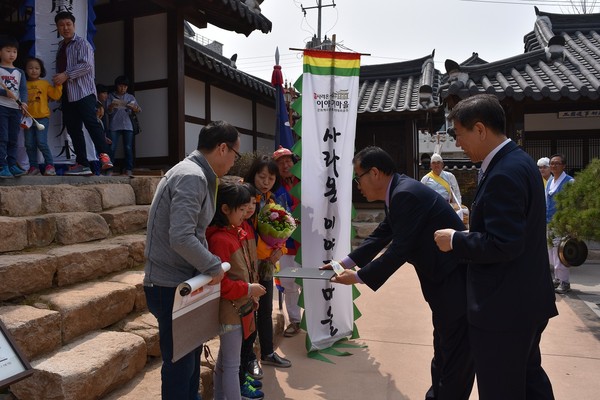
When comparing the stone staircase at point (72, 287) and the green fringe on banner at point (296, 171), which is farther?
the green fringe on banner at point (296, 171)

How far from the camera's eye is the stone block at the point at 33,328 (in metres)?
2.81

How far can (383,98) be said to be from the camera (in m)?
13.5

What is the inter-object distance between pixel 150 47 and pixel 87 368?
242 inches

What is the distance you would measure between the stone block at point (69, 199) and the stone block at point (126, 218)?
204mm

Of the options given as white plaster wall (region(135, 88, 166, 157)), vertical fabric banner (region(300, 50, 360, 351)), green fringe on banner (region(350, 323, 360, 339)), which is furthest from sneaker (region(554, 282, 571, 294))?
white plaster wall (region(135, 88, 166, 157))

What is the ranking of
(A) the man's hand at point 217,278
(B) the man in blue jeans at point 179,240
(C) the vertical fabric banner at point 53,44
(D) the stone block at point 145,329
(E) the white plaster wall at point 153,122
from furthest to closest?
(E) the white plaster wall at point 153,122 → (C) the vertical fabric banner at point 53,44 → (D) the stone block at point 145,329 → (A) the man's hand at point 217,278 → (B) the man in blue jeans at point 179,240

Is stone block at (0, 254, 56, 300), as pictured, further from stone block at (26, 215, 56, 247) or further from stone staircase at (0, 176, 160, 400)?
stone block at (26, 215, 56, 247)

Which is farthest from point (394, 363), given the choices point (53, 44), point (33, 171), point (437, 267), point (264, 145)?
point (264, 145)

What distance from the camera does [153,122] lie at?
7.69 m

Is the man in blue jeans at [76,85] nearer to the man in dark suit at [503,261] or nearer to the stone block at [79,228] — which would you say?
the stone block at [79,228]

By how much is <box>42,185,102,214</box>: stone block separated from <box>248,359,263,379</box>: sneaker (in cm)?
267

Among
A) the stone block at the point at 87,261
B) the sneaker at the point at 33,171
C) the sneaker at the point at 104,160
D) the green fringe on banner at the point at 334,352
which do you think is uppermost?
the sneaker at the point at 104,160

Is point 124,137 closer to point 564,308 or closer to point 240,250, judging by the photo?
point 240,250

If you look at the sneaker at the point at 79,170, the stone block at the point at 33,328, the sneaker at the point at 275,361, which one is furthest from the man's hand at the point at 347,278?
the sneaker at the point at 79,170
